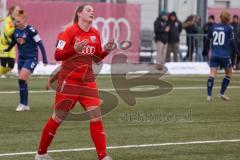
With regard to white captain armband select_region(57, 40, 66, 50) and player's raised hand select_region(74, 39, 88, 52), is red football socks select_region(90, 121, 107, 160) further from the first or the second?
white captain armband select_region(57, 40, 66, 50)

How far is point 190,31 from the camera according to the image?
33062 mm

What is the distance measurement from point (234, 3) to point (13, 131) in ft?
90.5

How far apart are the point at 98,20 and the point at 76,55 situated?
2092 cm

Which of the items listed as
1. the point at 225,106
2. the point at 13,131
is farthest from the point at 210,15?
the point at 13,131

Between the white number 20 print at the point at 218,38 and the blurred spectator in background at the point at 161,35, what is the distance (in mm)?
11486

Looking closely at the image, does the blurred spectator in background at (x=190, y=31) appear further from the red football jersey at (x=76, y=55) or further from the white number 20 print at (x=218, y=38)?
the red football jersey at (x=76, y=55)

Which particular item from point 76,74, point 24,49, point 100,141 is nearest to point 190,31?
point 24,49

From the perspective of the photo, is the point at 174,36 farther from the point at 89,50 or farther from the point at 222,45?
the point at 89,50

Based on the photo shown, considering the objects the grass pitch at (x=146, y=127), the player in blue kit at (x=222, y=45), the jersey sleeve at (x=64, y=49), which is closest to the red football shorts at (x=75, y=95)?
the jersey sleeve at (x=64, y=49)

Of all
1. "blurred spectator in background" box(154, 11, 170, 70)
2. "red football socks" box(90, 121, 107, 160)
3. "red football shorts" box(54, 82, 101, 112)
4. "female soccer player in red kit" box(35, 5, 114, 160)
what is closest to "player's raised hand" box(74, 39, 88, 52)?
"female soccer player in red kit" box(35, 5, 114, 160)

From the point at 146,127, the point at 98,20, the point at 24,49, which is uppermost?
the point at 24,49

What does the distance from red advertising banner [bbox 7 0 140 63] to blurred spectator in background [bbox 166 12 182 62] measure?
1.26 metres

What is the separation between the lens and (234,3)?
130 feet

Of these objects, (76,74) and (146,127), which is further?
(146,127)
